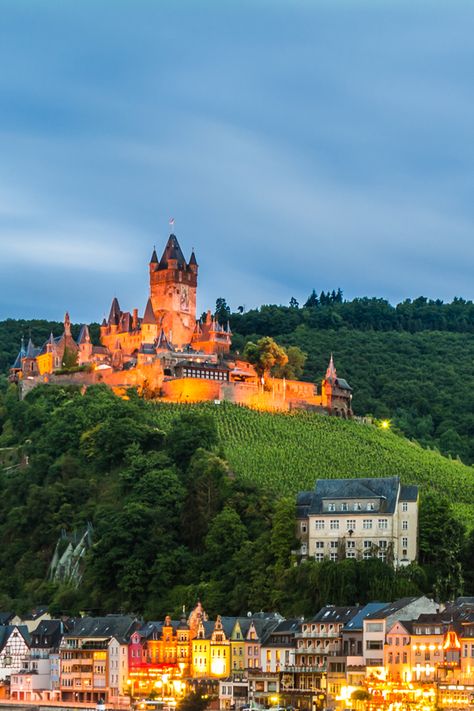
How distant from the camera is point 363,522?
11256cm

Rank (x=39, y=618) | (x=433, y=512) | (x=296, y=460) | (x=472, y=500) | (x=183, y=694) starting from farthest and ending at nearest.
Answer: (x=296, y=460) → (x=472, y=500) → (x=39, y=618) → (x=433, y=512) → (x=183, y=694)

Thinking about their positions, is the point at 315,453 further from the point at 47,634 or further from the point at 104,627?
the point at 47,634

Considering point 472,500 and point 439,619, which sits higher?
point 472,500

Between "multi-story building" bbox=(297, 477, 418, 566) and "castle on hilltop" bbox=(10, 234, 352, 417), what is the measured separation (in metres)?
44.5

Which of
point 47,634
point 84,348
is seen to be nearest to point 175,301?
point 84,348

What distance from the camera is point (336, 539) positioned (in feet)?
372

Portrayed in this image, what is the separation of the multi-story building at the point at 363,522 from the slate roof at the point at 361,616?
7.05 m

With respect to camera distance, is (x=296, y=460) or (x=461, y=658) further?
(x=296, y=460)

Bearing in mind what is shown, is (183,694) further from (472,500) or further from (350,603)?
(472,500)

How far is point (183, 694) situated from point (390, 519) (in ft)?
58.6

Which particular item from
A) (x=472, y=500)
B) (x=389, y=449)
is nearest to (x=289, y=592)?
(x=472, y=500)

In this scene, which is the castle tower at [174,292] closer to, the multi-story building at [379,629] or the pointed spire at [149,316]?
the pointed spire at [149,316]

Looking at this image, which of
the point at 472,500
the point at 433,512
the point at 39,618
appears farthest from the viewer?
the point at 472,500

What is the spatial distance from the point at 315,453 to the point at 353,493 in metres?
28.7
